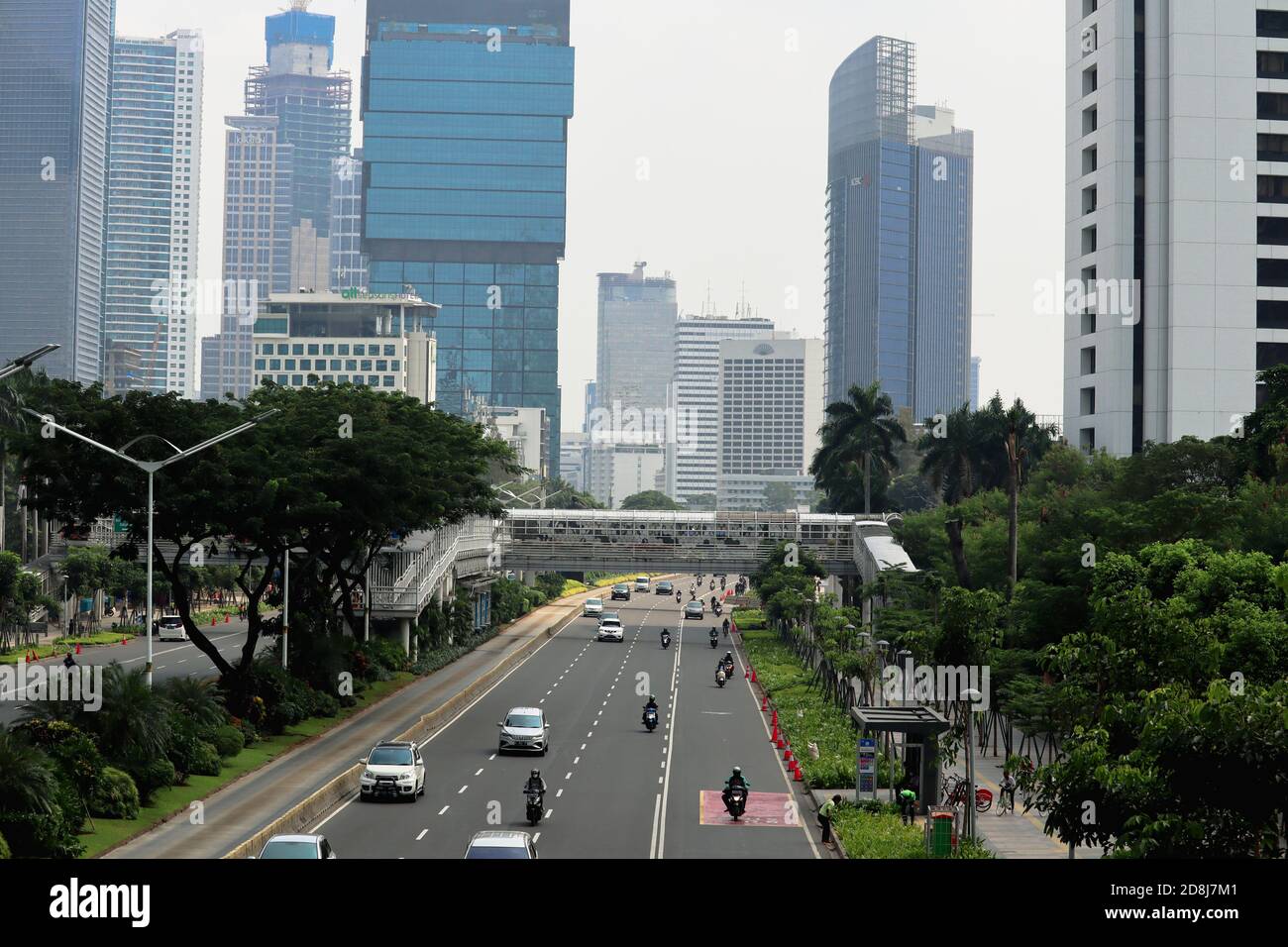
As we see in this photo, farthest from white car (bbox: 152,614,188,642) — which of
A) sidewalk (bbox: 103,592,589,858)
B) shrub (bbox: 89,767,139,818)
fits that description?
shrub (bbox: 89,767,139,818)

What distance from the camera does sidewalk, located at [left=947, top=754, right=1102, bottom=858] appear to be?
3203cm

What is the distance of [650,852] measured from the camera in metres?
31.7

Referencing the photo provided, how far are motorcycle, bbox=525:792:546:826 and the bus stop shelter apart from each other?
296 inches

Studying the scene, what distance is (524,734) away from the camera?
4803 centimetres

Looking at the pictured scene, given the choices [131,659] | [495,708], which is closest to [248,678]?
[495,708]

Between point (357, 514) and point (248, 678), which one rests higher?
point (357, 514)

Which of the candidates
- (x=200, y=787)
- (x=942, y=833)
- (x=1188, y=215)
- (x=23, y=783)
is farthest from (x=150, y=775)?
Result: (x=1188, y=215)

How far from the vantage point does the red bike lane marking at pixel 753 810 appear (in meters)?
36.6

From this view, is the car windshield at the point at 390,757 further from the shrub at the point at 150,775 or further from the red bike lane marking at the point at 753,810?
the red bike lane marking at the point at 753,810

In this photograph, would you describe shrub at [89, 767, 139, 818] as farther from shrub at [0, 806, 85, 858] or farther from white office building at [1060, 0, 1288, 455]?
white office building at [1060, 0, 1288, 455]

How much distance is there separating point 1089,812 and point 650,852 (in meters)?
13.1

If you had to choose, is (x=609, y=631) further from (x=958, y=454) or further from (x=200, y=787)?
(x=200, y=787)

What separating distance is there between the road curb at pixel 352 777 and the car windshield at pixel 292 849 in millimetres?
3712
